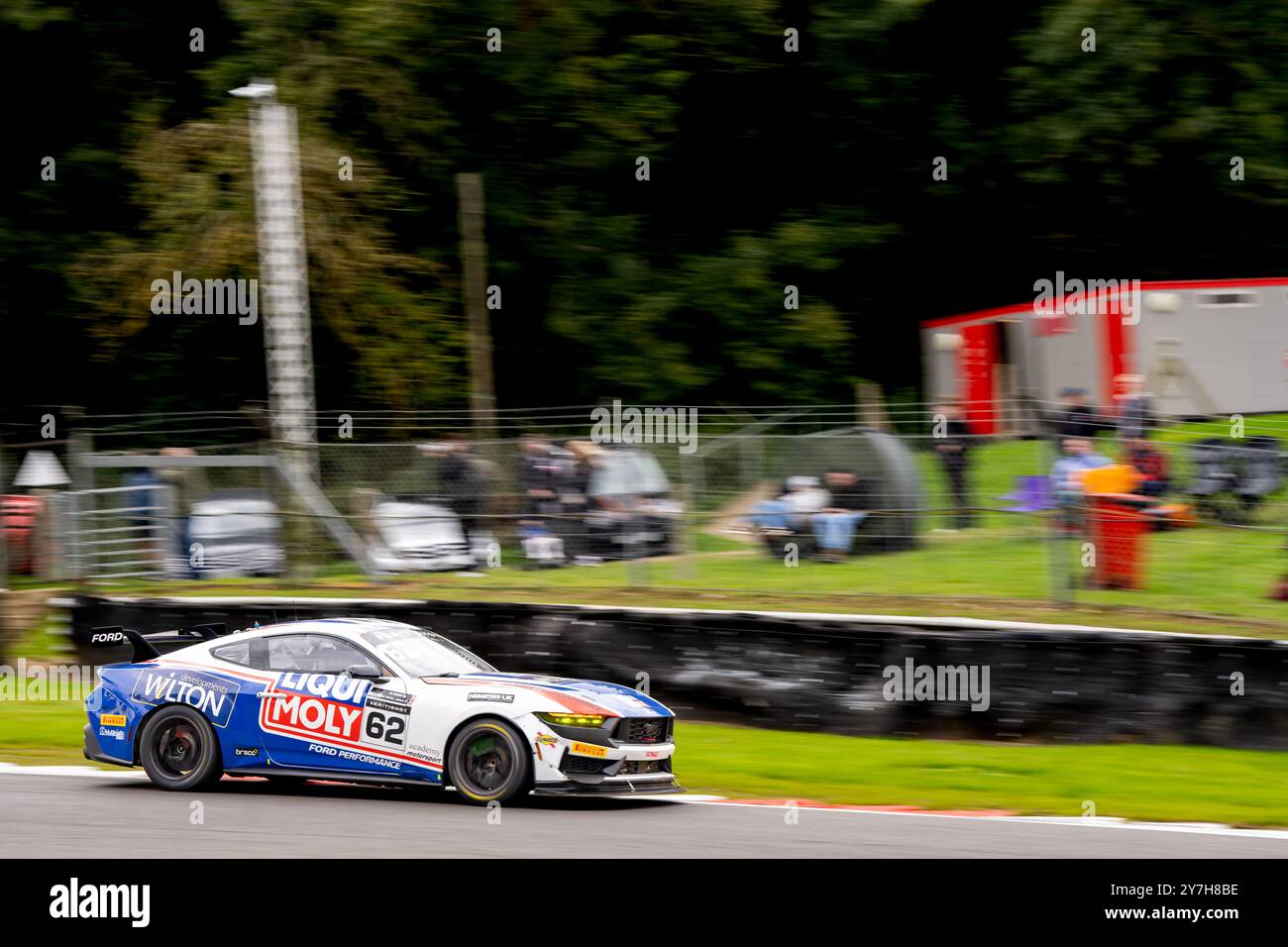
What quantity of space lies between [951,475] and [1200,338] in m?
10.3

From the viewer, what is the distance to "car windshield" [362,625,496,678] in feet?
33.7

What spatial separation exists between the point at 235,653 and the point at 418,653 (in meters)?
1.20

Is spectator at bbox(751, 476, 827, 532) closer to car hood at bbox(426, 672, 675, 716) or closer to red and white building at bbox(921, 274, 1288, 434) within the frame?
car hood at bbox(426, 672, 675, 716)

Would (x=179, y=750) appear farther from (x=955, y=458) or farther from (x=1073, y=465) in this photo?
(x=1073, y=465)

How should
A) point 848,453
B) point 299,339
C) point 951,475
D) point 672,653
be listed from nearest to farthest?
point 672,653, point 951,475, point 848,453, point 299,339

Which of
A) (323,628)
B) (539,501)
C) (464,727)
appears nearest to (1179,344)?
(539,501)

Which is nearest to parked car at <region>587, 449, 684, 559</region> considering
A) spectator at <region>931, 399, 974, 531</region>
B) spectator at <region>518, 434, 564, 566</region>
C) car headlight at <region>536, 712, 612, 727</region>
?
spectator at <region>518, 434, 564, 566</region>

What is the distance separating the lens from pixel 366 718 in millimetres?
10031

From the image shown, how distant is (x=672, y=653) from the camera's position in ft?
43.2

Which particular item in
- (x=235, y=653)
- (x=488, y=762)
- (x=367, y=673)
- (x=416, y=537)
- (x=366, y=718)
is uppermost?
(x=416, y=537)

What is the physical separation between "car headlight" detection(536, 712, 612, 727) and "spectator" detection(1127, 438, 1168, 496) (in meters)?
6.01

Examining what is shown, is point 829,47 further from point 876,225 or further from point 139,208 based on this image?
point 139,208

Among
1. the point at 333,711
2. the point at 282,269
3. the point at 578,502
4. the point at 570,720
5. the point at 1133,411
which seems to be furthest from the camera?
the point at 282,269

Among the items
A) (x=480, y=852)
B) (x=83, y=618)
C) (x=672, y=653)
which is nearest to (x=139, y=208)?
(x=83, y=618)
